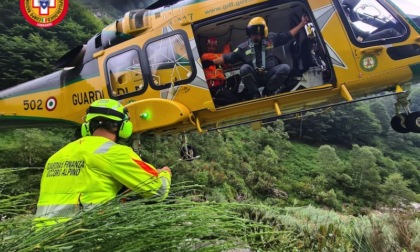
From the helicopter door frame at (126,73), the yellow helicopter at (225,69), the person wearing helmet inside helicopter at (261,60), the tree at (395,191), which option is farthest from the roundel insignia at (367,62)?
the tree at (395,191)

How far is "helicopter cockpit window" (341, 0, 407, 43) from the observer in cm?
491

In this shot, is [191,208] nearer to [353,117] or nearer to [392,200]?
[392,200]

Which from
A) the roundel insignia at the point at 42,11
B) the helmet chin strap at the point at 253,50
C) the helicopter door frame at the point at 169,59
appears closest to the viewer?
the helmet chin strap at the point at 253,50

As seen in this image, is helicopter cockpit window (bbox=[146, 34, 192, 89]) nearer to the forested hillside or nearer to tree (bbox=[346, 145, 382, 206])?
the forested hillside

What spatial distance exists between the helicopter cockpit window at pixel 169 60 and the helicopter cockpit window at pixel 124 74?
27 centimetres

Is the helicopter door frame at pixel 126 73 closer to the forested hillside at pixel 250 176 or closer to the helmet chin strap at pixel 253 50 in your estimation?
the forested hillside at pixel 250 176

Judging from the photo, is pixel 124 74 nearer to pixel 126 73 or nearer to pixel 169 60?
pixel 126 73

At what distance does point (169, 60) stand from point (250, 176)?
374 inches

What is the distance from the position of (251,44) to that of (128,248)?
15.6ft

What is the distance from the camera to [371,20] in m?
5.12

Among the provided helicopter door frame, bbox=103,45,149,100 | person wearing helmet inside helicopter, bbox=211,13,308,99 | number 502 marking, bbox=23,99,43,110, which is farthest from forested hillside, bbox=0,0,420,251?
number 502 marking, bbox=23,99,43,110

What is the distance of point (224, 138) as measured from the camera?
665 inches

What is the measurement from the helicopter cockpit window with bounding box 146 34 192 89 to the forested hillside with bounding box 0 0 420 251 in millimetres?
1297

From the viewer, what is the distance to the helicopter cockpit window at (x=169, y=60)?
552cm
